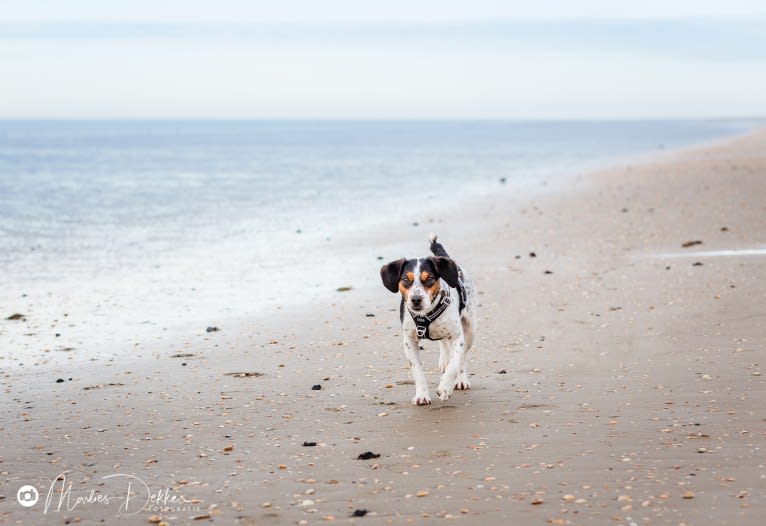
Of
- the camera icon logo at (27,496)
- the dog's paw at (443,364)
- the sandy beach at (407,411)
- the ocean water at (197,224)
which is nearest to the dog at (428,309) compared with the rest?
the sandy beach at (407,411)

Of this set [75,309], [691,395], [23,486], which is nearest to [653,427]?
[691,395]

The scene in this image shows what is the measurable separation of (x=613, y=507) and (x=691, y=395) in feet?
8.34

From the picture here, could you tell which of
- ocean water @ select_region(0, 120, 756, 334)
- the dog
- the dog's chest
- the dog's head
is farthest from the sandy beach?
ocean water @ select_region(0, 120, 756, 334)

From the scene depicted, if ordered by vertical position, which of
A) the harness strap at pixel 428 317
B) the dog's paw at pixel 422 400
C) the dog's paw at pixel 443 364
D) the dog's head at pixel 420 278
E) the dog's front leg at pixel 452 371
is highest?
the dog's head at pixel 420 278

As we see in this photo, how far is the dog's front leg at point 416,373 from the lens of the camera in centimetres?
775

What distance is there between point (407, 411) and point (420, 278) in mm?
1044

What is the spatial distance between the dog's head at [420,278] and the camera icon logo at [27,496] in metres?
3.10

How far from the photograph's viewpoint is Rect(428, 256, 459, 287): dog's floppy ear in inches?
306

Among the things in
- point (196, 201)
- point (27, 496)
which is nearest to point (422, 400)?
point (27, 496)

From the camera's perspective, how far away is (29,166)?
59312mm

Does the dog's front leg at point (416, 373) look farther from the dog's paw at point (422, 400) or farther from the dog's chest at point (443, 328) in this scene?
the dog's chest at point (443, 328)

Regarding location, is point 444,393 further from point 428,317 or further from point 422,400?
point 428,317

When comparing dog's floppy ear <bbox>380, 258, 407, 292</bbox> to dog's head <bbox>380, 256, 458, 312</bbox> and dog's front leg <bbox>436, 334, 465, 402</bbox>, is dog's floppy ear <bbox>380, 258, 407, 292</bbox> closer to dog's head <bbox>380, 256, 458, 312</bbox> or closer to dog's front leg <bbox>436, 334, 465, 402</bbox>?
dog's head <bbox>380, 256, 458, 312</bbox>

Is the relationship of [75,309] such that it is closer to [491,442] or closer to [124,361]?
[124,361]
